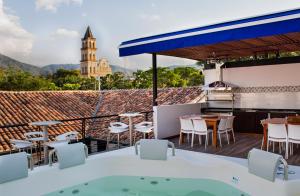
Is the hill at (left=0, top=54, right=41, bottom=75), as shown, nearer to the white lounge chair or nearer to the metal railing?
the metal railing

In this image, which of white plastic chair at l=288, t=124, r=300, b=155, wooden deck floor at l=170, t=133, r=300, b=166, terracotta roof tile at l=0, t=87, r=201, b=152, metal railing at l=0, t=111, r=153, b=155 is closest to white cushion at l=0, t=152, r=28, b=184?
metal railing at l=0, t=111, r=153, b=155

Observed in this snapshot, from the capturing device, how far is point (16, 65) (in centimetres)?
4838

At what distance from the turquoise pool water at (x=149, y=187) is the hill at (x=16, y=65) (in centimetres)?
4492

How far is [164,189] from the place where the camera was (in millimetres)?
5277

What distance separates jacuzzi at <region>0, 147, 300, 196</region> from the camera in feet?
13.9

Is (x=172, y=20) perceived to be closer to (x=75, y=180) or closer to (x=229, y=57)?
(x=229, y=57)

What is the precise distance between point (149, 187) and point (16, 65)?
4855 centimetres

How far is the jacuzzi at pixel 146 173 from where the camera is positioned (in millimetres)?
4243

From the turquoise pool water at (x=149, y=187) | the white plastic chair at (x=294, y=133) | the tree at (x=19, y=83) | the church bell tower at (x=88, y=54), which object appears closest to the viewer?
the turquoise pool water at (x=149, y=187)

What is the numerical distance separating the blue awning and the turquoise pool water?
273cm

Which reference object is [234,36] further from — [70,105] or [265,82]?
[70,105]

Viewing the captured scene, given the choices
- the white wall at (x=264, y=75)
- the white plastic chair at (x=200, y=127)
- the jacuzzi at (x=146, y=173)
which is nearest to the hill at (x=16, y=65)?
the white wall at (x=264, y=75)

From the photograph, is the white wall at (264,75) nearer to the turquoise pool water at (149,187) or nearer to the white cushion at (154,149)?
the turquoise pool water at (149,187)

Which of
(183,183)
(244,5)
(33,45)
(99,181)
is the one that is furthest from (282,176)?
(33,45)
